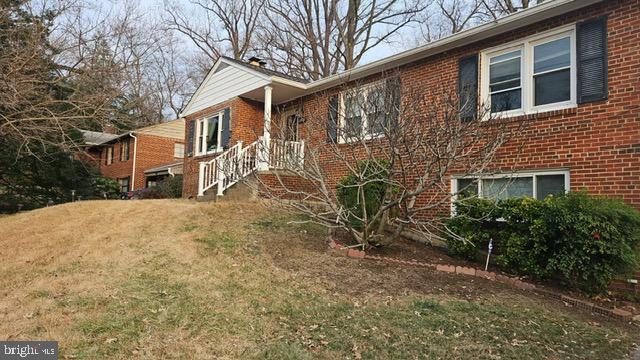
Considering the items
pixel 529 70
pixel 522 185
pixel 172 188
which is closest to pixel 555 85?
pixel 529 70

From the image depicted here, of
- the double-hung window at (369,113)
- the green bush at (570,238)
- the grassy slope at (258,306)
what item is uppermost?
the double-hung window at (369,113)

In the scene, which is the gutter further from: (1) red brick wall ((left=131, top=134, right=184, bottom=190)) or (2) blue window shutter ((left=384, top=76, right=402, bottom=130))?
(2) blue window shutter ((left=384, top=76, right=402, bottom=130))

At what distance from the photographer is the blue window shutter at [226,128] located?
13133mm

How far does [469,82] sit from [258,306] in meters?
6.09

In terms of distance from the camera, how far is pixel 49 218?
31.7ft

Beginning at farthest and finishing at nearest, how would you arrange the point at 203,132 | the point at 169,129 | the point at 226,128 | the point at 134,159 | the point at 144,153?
the point at 169,129 < the point at 144,153 < the point at 134,159 < the point at 203,132 < the point at 226,128

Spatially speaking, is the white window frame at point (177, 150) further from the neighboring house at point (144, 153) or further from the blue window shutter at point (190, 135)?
the blue window shutter at point (190, 135)

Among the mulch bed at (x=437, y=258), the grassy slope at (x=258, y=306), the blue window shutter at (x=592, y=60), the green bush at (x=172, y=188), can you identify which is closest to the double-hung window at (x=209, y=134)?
the green bush at (x=172, y=188)

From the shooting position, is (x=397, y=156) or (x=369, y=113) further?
(x=369, y=113)

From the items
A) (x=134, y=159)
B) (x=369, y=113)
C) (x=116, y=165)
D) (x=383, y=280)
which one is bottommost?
(x=383, y=280)

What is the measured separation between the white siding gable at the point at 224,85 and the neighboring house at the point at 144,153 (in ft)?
28.1

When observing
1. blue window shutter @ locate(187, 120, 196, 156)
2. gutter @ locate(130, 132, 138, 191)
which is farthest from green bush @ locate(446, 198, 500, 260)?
gutter @ locate(130, 132, 138, 191)

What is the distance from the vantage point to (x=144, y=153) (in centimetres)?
2445

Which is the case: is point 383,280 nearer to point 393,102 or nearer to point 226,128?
point 393,102
